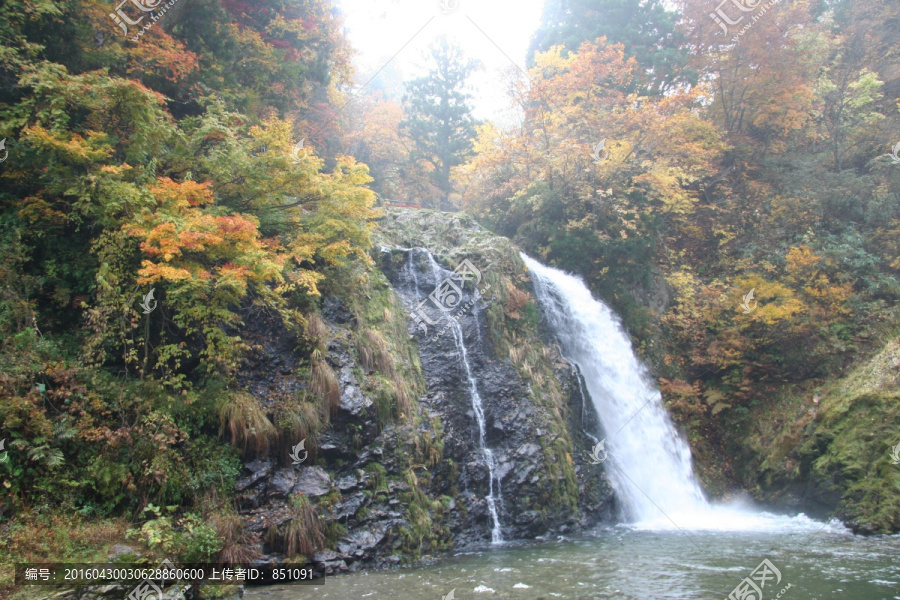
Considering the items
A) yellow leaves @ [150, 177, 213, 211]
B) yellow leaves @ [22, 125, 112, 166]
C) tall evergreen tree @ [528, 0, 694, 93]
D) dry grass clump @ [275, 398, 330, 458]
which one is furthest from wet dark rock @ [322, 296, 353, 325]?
tall evergreen tree @ [528, 0, 694, 93]

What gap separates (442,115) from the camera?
79.7 feet

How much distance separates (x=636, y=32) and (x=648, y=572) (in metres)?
23.5

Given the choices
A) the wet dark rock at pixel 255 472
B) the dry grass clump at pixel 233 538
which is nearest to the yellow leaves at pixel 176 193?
the wet dark rock at pixel 255 472

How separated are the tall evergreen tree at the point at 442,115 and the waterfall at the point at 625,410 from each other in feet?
35.3

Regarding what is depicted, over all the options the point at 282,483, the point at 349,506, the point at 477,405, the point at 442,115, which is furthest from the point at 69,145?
the point at 442,115

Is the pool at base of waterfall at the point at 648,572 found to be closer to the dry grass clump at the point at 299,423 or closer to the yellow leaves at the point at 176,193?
the dry grass clump at the point at 299,423

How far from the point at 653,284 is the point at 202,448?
15040mm

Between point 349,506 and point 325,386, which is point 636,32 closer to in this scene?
point 325,386

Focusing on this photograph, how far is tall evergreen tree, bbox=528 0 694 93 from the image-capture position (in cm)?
2152

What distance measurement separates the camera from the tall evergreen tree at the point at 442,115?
2366cm

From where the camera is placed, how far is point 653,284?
16.9 metres

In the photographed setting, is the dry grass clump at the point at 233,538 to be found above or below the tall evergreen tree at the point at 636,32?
below

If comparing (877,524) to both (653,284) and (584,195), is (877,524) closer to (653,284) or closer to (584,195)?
(653,284)

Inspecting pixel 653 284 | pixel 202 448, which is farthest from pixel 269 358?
pixel 653 284
